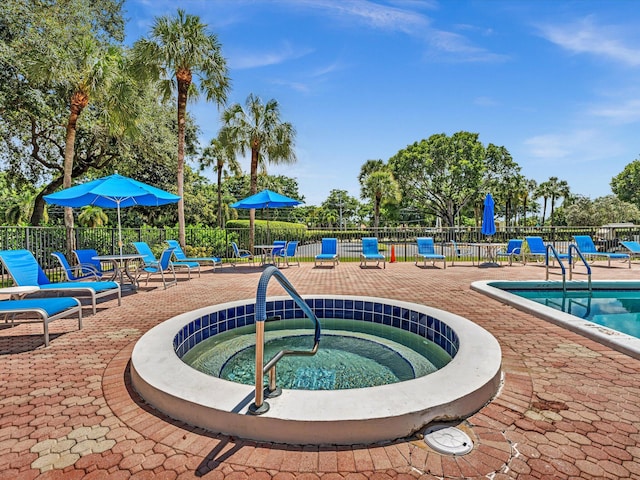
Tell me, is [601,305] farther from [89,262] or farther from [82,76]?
[82,76]

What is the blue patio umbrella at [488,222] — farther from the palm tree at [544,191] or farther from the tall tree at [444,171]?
the palm tree at [544,191]

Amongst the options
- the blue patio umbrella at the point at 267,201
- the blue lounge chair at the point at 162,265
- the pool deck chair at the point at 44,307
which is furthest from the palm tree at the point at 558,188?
the pool deck chair at the point at 44,307

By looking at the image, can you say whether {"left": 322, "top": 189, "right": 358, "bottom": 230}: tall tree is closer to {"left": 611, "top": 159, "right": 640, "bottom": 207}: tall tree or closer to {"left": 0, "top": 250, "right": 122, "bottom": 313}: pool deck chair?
{"left": 611, "top": 159, "right": 640, "bottom": 207}: tall tree

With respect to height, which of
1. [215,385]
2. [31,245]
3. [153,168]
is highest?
[153,168]

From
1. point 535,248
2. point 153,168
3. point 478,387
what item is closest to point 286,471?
point 478,387

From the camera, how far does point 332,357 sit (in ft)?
13.6

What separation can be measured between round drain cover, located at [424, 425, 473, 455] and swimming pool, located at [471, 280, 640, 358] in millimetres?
2600

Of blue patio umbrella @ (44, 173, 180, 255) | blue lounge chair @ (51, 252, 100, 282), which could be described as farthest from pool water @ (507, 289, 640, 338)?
blue lounge chair @ (51, 252, 100, 282)

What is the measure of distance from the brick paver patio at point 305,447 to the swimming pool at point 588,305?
0.33 metres

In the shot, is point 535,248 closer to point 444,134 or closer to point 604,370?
point 604,370

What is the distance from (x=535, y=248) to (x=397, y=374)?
11.7 meters

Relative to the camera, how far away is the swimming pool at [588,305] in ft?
13.1

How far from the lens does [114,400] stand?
2688 millimetres

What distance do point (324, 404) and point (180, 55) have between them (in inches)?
510
